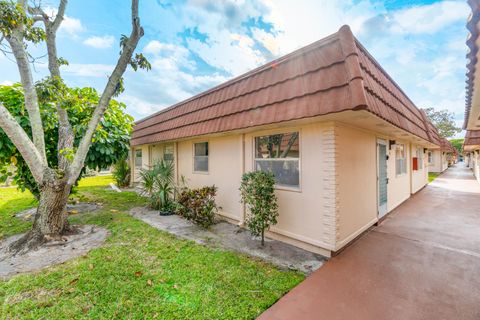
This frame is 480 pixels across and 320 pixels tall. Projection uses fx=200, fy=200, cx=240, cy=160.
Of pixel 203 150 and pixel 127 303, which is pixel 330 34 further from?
pixel 127 303

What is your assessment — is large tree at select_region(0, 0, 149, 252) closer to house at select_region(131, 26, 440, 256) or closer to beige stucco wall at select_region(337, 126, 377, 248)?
house at select_region(131, 26, 440, 256)

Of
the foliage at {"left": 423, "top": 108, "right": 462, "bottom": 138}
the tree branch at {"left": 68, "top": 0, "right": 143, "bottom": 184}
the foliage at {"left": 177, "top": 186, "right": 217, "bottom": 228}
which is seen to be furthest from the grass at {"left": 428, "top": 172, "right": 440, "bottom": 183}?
the tree branch at {"left": 68, "top": 0, "right": 143, "bottom": 184}

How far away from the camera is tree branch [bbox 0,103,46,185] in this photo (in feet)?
11.2

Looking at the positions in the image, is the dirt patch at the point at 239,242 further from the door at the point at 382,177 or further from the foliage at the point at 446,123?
the foliage at the point at 446,123

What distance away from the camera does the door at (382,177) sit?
564 cm

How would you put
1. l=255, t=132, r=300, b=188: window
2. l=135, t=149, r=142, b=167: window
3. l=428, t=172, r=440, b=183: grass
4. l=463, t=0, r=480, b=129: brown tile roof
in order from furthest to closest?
l=428, t=172, r=440, b=183: grass
l=135, t=149, r=142, b=167: window
l=255, t=132, r=300, b=188: window
l=463, t=0, r=480, b=129: brown tile roof

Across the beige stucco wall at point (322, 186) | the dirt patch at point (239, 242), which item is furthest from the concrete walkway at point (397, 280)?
the beige stucco wall at point (322, 186)

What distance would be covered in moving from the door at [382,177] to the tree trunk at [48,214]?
7.72m

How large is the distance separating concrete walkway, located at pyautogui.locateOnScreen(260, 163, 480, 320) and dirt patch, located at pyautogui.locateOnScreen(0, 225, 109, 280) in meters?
3.76

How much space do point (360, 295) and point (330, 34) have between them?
170 inches

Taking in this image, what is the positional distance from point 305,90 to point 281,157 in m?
1.58

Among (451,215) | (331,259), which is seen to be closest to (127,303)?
(331,259)

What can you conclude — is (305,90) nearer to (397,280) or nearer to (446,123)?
(397,280)

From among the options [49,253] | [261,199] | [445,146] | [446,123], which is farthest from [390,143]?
[446,123]
